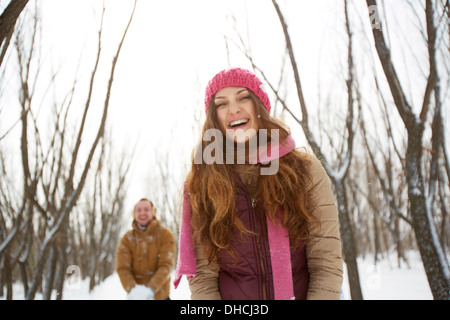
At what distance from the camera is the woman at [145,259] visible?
12.0ft

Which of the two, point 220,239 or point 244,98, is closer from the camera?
point 220,239

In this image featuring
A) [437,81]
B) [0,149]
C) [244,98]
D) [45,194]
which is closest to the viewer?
[244,98]

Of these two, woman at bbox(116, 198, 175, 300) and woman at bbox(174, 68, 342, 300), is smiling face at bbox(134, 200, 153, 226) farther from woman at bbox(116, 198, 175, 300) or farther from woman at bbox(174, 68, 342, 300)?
woman at bbox(174, 68, 342, 300)

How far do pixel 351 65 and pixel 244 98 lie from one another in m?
3.32

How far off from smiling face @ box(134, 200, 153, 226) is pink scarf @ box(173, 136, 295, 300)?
2962 mm

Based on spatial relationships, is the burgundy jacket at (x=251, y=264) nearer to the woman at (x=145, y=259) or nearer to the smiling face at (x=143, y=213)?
the woman at (x=145, y=259)

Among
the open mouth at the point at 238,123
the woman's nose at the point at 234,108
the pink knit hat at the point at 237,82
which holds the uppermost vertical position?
the pink knit hat at the point at 237,82

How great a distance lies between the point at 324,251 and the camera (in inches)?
46.7

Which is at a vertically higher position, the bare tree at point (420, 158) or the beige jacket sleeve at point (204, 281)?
the bare tree at point (420, 158)

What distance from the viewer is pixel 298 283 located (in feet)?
3.93

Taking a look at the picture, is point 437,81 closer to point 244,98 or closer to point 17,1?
point 244,98

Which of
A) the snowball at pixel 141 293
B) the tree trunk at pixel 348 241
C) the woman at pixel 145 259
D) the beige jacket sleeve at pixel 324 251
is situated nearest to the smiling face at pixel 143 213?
the woman at pixel 145 259

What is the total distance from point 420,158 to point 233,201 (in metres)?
2.91
